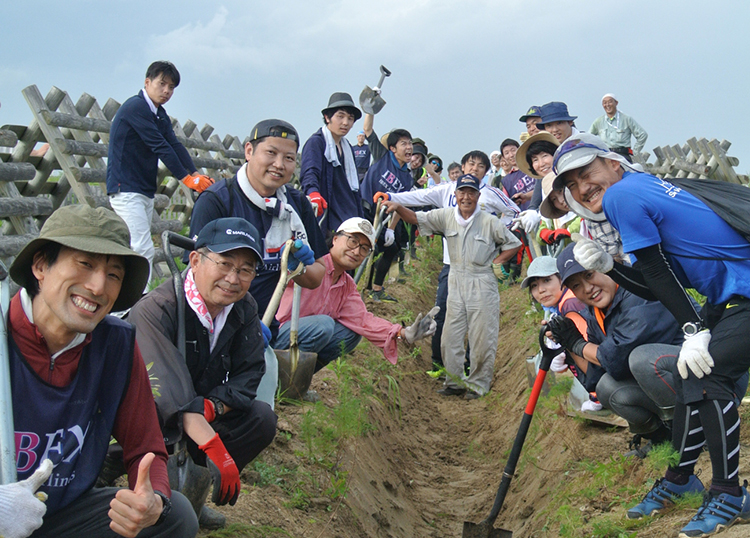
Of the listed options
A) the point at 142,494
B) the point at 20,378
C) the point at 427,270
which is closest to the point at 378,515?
the point at 142,494

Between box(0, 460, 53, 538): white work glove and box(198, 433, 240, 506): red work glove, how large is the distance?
32.6 inches

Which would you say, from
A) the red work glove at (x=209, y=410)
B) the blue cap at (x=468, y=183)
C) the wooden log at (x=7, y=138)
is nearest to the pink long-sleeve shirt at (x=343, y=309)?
the red work glove at (x=209, y=410)

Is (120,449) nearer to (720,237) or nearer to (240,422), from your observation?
(240,422)

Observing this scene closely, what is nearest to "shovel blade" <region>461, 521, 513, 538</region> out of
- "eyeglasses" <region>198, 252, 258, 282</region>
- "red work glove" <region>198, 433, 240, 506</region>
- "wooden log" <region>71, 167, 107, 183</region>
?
"red work glove" <region>198, 433, 240, 506</region>

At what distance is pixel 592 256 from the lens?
334cm

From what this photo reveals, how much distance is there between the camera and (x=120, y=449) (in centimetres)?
270

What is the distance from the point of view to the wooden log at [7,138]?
20.4 feet

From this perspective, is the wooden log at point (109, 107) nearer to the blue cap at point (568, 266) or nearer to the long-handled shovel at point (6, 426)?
the blue cap at point (568, 266)

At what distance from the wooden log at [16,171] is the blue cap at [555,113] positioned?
4.82m

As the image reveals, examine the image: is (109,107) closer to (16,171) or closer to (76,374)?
(16,171)

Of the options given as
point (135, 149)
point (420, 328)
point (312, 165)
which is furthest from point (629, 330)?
point (135, 149)

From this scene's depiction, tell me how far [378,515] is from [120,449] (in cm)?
234

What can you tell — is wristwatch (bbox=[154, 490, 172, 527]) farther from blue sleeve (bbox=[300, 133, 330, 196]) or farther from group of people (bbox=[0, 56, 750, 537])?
blue sleeve (bbox=[300, 133, 330, 196])

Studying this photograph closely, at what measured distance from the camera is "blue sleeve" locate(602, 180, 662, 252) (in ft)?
9.91
